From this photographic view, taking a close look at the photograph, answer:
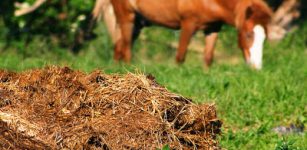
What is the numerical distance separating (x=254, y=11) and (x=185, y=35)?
1.36 m

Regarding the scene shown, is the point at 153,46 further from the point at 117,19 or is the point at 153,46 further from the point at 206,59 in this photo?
the point at 206,59

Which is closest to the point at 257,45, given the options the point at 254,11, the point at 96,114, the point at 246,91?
the point at 254,11

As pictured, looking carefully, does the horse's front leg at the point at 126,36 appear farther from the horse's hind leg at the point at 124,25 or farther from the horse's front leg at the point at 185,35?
the horse's front leg at the point at 185,35

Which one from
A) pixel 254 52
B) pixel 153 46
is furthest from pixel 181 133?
pixel 153 46

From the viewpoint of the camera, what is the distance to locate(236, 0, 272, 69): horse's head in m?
13.9

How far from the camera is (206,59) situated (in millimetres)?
14773

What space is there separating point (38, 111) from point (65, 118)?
0.66 feet

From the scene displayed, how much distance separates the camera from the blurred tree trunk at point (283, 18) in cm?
1964

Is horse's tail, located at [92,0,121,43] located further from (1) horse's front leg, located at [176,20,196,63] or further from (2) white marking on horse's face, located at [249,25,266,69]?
(2) white marking on horse's face, located at [249,25,266,69]

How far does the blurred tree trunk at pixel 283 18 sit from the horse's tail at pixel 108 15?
14.9 feet

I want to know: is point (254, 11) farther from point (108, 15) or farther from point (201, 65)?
point (108, 15)

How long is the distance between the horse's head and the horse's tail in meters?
2.99

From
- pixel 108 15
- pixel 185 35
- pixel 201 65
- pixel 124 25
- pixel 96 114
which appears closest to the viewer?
pixel 96 114

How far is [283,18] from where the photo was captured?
19.8 metres
